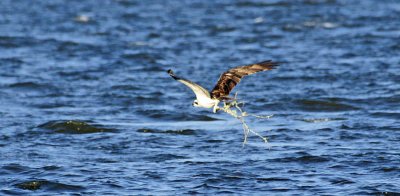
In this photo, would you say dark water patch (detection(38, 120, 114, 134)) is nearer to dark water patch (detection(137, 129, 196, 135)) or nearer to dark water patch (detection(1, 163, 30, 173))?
dark water patch (detection(137, 129, 196, 135))

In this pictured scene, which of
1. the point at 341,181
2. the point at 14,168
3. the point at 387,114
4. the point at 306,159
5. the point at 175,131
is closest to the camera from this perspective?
the point at 341,181

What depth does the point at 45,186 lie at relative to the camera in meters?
9.48

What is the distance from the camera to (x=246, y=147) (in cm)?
1116

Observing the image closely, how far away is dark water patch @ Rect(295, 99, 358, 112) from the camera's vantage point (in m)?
13.8

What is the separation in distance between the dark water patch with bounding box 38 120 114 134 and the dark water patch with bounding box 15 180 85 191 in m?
2.83

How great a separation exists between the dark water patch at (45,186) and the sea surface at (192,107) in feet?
0.05

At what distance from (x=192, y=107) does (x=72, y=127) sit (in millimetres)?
2208

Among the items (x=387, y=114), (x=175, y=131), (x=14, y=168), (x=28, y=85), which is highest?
(x=28, y=85)

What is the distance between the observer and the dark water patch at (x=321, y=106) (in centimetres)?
1377

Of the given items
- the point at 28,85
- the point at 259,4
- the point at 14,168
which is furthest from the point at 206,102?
the point at 259,4

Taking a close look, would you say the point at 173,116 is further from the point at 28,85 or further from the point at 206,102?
the point at 206,102

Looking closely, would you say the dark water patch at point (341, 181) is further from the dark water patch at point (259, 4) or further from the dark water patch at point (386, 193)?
the dark water patch at point (259, 4)

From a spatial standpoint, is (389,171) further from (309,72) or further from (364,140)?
(309,72)

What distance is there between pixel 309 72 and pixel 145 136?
5.43 metres
